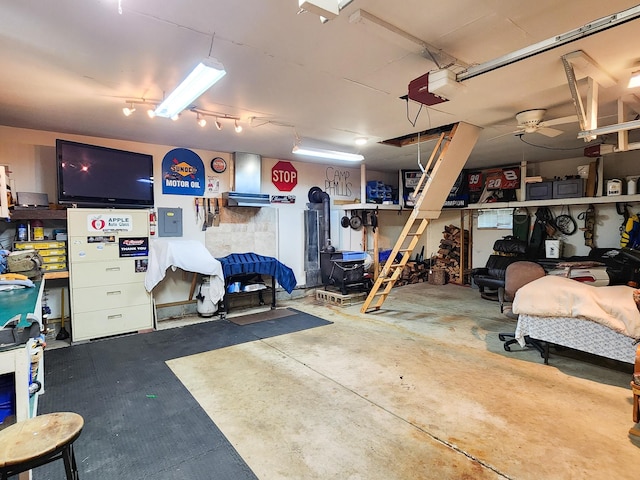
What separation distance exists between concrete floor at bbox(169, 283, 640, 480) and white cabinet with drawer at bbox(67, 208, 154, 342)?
1470mm

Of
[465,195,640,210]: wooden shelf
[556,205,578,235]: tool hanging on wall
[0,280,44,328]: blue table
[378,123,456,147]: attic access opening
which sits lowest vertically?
[0,280,44,328]: blue table

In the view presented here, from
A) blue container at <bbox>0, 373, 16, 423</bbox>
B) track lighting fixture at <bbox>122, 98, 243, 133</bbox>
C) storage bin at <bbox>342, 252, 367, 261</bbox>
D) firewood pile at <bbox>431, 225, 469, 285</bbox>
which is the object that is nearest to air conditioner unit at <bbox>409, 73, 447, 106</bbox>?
track lighting fixture at <bbox>122, 98, 243, 133</bbox>

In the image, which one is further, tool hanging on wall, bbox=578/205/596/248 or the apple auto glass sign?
tool hanging on wall, bbox=578/205/596/248

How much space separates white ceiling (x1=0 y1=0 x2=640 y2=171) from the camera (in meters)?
2.04

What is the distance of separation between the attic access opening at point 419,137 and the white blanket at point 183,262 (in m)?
3.37

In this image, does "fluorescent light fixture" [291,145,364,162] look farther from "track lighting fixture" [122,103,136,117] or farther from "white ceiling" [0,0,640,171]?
"track lighting fixture" [122,103,136,117]

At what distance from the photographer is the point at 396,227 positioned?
8.82 metres

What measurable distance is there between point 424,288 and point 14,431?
7.41m

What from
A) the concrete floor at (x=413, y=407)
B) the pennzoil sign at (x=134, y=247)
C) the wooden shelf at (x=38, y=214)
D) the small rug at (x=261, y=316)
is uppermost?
the wooden shelf at (x=38, y=214)

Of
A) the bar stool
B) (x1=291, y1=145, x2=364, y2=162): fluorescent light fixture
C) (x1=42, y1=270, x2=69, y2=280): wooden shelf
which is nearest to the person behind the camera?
the bar stool

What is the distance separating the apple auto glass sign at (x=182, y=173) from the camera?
543cm

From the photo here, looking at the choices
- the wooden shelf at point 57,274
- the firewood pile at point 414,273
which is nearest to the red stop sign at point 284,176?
the firewood pile at point 414,273

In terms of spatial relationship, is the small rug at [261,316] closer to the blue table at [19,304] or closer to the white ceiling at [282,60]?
the blue table at [19,304]

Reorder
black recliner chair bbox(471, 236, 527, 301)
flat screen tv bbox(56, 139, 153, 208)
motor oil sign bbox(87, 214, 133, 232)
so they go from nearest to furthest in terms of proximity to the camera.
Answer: flat screen tv bbox(56, 139, 153, 208), motor oil sign bbox(87, 214, 133, 232), black recliner chair bbox(471, 236, 527, 301)
